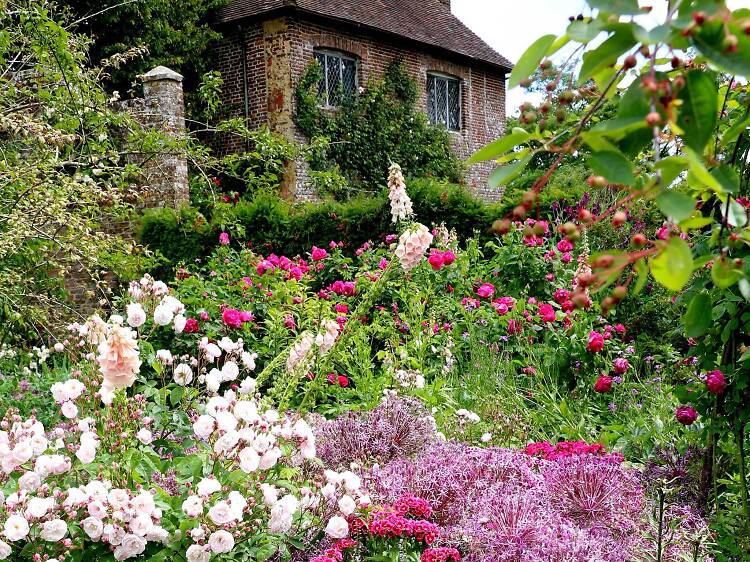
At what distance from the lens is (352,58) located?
52.1ft

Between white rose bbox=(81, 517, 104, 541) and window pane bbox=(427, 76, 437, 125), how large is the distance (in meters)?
16.1

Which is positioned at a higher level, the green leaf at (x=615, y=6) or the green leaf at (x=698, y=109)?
the green leaf at (x=615, y=6)

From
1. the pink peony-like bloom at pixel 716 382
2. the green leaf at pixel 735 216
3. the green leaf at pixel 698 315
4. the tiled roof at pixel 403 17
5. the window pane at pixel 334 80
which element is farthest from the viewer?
the window pane at pixel 334 80

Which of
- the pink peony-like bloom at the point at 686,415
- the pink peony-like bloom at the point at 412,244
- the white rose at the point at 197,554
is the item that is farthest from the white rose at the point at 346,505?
the pink peony-like bloom at the point at 686,415

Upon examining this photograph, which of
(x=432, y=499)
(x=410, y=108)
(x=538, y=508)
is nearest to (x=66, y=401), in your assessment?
(x=432, y=499)

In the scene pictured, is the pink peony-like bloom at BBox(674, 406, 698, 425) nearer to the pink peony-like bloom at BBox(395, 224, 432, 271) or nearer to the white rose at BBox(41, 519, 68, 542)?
the pink peony-like bloom at BBox(395, 224, 432, 271)

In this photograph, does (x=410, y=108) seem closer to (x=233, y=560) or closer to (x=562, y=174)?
(x=562, y=174)

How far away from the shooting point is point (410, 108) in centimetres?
1664

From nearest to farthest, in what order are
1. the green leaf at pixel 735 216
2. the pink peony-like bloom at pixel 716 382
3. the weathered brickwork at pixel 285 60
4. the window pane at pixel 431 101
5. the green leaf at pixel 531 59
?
the green leaf at pixel 531 59, the green leaf at pixel 735 216, the pink peony-like bloom at pixel 716 382, the weathered brickwork at pixel 285 60, the window pane at pixel 431 101

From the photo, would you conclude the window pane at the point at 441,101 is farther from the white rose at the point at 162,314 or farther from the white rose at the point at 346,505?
the white rose at the point at 346,505

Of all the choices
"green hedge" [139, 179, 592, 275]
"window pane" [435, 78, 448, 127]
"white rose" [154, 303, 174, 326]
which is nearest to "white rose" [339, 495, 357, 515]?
"white rose" [154, 303, 174, 326]

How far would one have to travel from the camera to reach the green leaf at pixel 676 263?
2.78ft

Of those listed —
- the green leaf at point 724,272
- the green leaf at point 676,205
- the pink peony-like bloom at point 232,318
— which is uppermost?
the green leaf at point 676,205

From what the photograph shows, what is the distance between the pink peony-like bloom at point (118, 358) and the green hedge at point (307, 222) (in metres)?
7.33
